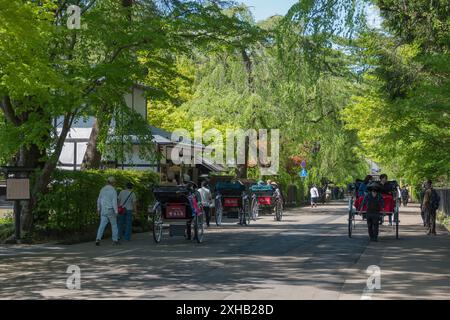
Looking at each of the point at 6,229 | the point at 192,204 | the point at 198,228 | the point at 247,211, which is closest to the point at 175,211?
the point at 192,204

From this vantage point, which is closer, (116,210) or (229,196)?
(116,210)

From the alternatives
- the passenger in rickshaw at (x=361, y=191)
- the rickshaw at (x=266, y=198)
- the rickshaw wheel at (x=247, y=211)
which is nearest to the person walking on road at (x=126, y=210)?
the passenger in rickshaw at (x=361, y=191)

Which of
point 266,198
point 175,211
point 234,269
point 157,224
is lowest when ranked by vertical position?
point 234,269

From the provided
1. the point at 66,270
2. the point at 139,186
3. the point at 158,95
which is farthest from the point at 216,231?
→ the point at 66,270

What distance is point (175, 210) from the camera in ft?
64.2

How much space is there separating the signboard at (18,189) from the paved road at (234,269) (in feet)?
5.03

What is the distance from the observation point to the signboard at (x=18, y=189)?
62.0 ft

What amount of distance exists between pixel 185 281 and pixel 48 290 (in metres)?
2.25

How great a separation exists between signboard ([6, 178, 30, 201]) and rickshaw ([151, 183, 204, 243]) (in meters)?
3.43

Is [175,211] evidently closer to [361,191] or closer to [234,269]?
[361,191]

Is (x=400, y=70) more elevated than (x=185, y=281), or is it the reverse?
(x=400, y=70)

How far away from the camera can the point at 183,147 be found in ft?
125

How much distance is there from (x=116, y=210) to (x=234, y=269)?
6.70 metres

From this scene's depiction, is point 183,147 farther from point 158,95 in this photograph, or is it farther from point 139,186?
point 158,95
